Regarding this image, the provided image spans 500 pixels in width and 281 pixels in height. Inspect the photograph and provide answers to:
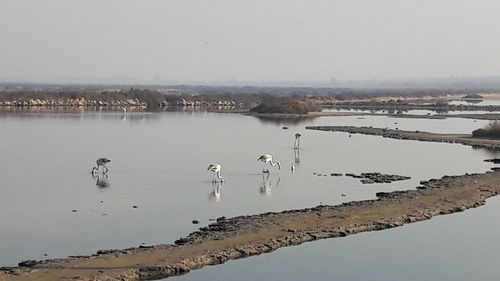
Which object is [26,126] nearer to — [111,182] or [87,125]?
[87,125]

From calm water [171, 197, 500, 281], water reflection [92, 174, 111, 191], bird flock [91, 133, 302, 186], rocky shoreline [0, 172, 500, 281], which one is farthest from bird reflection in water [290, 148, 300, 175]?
calm water [171, 197, 500, 281]

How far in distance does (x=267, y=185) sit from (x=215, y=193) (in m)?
1.90

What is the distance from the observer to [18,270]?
9828 millimetres

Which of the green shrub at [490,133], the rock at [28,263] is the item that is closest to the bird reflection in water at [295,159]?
the green shrub at [490,133]

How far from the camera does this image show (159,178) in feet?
61.2

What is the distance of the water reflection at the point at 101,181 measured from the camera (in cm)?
1728

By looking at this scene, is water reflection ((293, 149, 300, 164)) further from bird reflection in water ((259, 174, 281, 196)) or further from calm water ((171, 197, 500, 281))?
calm water ((171, 197, 500, 281))

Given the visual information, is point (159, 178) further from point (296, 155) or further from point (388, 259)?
point (388, 259)

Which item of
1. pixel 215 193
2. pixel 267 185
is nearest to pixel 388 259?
pixel 215 193

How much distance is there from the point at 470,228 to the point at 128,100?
5930cm

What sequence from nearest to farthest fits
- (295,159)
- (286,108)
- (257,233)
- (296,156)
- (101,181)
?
(257,233)
(101,181)
(295,159)
(296,156)
(286,108)

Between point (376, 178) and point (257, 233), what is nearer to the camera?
point (257, 233)

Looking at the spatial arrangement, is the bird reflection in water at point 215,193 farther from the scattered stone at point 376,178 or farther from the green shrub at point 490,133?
the green shrub at point 490,133

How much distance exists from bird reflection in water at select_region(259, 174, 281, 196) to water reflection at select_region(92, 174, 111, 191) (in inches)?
136
